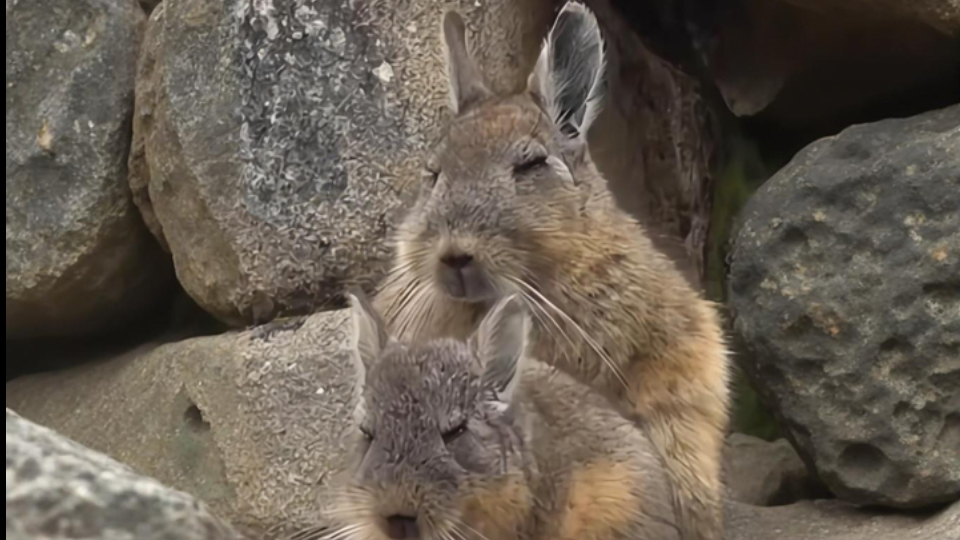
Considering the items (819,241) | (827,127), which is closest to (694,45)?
(827,127)

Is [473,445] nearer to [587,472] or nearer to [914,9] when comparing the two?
[587,472]

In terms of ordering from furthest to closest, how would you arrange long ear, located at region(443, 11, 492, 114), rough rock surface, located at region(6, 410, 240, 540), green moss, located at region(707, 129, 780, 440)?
green moss, located at region(707, 129, 780, 440) < long ear, located at region(443, 11, 492, 114) < rough rock surface, located at region(6, 410, 240, 540)

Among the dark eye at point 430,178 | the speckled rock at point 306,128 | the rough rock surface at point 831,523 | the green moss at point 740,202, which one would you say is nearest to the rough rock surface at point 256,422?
the speckled rock at point 306,128

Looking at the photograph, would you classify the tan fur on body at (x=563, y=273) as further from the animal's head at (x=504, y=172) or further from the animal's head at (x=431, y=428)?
the animal's head at (x=431, y=428)

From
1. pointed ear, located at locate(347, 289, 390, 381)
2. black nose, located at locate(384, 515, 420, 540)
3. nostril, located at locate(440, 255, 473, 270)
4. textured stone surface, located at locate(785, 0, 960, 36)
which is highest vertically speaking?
textured stone surface, located at locate(785, 0, 960, 36)

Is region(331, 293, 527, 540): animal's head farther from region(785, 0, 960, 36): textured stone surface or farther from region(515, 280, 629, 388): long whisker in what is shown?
region(785, 0, 960, 36): textured stone surface

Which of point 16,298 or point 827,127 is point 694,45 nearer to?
point 827,127

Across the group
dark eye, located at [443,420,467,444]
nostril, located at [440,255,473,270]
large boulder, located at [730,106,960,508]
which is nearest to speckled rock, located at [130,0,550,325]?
nostril, located at [440,255,473,270]

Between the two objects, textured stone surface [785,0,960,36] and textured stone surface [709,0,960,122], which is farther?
textured stone surface [709,0,960,122]

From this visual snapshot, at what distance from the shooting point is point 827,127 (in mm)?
3605

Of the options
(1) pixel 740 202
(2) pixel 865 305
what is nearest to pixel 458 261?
(2) pixel 865 305

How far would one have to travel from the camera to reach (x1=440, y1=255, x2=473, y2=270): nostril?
2439 millimetres

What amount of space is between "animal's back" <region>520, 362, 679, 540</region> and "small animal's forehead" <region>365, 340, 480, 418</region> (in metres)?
0.15

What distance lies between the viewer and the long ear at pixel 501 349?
7.26 feet
